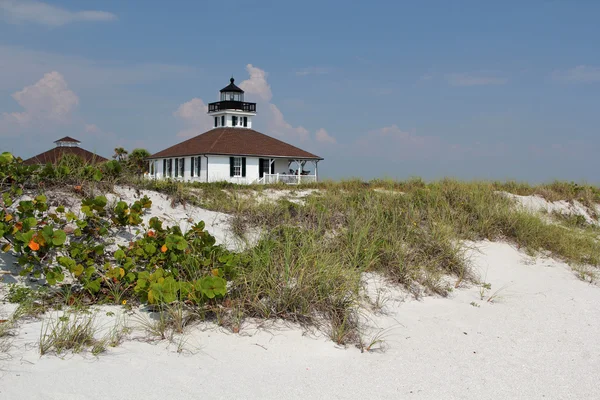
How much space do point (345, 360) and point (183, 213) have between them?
484 centimetres

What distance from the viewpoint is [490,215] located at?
10.5m

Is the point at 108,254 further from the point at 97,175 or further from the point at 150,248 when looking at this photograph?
the point at 97,175

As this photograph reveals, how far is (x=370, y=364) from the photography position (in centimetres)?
505

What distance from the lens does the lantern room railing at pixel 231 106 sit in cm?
4341

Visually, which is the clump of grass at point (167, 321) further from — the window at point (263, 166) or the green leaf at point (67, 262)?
the window at point (263, 166)

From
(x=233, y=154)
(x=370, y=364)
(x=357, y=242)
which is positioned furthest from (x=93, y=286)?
(x=233, y=154)

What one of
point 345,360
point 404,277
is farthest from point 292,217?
point 345,360

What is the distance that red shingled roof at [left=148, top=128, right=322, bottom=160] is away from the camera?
3822 centimetres

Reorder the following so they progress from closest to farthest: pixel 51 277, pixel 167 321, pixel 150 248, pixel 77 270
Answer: pixel 167 321, pixel 51 277, pixel 77 270, pixel 150 248

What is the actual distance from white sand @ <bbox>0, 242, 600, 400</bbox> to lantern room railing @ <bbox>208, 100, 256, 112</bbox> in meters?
38.2

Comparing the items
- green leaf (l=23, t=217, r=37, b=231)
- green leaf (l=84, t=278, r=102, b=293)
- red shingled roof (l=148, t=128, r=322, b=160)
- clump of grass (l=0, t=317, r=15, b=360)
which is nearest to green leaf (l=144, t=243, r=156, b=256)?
green leaf (l=84, t=278, r=102, b=293)

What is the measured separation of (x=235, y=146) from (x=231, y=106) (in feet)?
20.4

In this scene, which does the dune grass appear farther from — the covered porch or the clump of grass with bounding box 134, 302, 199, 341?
the covered porch

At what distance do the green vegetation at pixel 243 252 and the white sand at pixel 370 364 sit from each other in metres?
0.27
